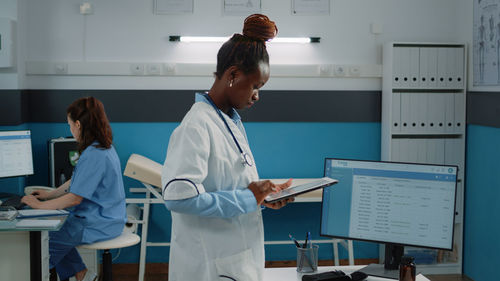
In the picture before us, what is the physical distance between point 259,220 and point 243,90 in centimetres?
40

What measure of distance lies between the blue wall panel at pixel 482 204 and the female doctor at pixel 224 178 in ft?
8.40

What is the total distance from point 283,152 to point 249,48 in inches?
104

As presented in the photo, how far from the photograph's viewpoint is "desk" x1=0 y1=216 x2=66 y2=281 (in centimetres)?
261

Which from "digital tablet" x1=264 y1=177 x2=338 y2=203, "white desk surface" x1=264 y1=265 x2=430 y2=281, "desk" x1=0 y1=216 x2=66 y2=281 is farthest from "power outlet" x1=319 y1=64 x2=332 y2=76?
"digital tablet" x1=264 y1=177 x2=338 y2=203

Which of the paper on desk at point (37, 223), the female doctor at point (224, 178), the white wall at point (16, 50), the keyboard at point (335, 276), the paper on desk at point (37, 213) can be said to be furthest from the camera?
the white wall at point (16, 50)

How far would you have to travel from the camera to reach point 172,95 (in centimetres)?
398

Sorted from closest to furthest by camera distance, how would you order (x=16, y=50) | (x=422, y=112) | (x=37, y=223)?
(x=37, y=223) < (x=16, y=50) < (x=422, y=112)

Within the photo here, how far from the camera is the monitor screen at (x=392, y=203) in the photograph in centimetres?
174

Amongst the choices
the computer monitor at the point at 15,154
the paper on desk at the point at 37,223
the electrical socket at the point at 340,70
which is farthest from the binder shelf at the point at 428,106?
the computer monitor at the point at 15,154

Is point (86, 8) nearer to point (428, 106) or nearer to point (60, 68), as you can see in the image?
point (60, 68)

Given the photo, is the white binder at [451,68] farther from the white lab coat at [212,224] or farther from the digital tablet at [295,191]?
the white lab coat at [212,224]

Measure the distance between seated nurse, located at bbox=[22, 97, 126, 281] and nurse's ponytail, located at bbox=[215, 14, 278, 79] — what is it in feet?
5.25

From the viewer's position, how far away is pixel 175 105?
13.1ft

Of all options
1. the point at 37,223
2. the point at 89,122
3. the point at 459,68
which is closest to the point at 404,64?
the point at 459,68
